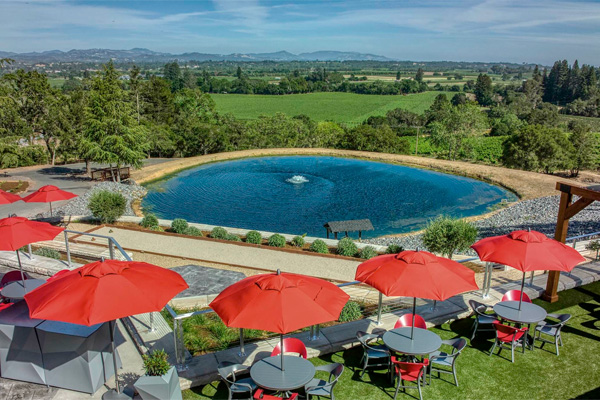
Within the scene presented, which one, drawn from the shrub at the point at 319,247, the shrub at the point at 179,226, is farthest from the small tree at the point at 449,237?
the shrub at the point at 179,226

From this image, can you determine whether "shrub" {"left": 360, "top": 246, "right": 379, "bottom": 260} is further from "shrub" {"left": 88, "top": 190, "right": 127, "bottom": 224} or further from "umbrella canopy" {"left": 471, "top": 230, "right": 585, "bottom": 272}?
"shrub" {"left": 88, "top": 190, "right": 127, "bottom": 224}

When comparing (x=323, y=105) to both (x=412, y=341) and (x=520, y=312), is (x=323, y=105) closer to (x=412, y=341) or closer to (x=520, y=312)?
(x=520, y=312)

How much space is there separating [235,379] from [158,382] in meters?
1.31

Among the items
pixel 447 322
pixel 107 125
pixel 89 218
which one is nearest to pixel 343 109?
pixel 107 125

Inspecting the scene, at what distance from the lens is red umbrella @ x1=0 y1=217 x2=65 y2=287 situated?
885 cm

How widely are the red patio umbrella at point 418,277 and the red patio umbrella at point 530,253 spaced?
1036 millimetres

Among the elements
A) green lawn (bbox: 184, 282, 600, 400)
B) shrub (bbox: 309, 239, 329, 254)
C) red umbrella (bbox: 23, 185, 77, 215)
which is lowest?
shrub (bbox: 309, 239, 329, 254)

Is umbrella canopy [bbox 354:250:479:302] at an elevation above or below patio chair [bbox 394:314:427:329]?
above

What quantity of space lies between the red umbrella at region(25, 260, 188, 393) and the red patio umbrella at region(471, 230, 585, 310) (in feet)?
18.9

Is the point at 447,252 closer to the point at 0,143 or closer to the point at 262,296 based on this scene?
the point at 262,296

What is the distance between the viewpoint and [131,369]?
7.57 metres

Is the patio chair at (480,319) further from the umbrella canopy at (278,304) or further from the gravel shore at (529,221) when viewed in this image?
the gravel shore at (529,221)

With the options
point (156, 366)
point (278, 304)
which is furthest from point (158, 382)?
point (278, 304)

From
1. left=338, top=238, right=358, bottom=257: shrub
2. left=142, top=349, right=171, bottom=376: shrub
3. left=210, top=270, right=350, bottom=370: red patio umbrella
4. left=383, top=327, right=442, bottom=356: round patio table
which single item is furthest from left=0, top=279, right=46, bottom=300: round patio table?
left=338, top=238, right=358, bottom=257: shrub
